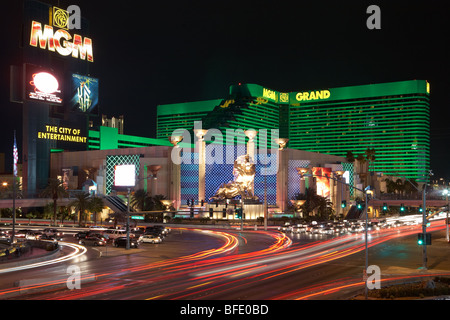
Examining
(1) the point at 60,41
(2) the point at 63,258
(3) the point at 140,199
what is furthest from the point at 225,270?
(1) the point at 60,41

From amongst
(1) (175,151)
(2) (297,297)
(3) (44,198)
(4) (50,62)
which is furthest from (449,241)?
(4) (50,62)

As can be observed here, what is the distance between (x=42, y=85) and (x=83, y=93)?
1474cm

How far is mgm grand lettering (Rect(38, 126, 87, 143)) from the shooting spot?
353 ft

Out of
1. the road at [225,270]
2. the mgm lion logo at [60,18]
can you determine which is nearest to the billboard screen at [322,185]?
the road at [225,270]

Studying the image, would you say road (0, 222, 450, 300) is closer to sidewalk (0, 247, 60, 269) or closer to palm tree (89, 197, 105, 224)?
sidewalk (0, 247, 60, 269)

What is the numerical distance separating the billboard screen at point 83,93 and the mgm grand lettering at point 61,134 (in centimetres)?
569

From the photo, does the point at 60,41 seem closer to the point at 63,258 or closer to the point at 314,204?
the point at 314,204

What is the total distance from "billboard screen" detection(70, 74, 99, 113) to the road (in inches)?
2816

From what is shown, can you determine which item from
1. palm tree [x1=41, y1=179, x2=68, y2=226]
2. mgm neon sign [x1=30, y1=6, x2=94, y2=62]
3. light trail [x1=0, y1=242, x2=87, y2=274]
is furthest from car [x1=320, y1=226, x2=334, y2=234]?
mgm neon sign [x1=30, y1=6, x2=94, y2=62]

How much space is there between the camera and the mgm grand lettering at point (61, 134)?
108 metres

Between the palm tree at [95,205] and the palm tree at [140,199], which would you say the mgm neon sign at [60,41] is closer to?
the palm tree at [140,199]

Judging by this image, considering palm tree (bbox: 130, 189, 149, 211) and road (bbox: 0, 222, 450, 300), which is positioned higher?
palm tree (bbox: 130, 189, 149, 211)

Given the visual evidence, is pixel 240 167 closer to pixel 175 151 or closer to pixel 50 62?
pixel 175 151

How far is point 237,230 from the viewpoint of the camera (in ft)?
234
